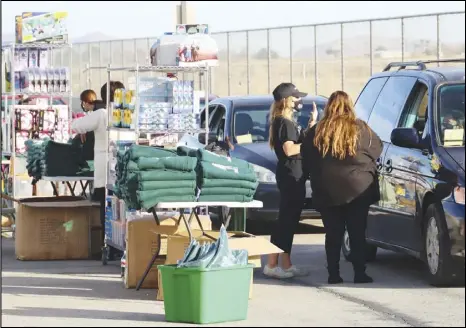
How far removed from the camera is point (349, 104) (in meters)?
11.9

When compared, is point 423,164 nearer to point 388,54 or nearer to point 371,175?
point 371,175

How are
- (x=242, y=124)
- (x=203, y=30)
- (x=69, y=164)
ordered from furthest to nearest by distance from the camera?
(x=242, y=124)
(x=69, y=164)
(x=203, y=30)

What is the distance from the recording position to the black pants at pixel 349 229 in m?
11.9

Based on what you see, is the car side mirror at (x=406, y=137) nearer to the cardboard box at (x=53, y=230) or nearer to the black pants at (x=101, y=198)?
the black pants at (x=101, y=198)

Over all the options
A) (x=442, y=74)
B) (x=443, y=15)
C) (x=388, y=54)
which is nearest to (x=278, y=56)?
(x=388, y=54)

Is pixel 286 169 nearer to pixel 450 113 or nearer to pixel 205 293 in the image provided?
pixel 450 113

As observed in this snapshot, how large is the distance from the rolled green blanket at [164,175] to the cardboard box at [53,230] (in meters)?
4.02

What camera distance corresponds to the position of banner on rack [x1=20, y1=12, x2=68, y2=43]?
18.2 meters

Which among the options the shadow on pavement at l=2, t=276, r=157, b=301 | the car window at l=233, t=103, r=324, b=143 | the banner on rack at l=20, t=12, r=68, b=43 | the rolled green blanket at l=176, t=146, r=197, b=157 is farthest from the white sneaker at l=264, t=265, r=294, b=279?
the banner on rack at l=20, t=12, r=68, b=43

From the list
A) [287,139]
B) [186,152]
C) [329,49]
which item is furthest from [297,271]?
[329,49]

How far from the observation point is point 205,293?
9453 millimetres

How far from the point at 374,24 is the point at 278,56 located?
439 centimetres

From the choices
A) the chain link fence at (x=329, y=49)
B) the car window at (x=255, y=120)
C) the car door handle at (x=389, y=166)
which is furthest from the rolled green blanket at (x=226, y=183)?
the chain link fence at (x=329, y=49)

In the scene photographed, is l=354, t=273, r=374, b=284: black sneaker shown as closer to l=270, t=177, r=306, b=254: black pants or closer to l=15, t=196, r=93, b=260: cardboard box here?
l=270, t=177, r=306, b=254: black pants
